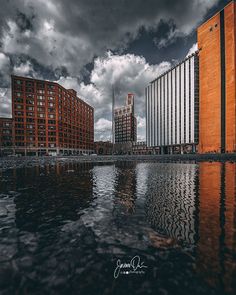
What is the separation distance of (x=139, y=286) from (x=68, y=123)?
117703mm

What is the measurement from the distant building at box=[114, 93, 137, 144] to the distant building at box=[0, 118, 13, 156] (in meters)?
126

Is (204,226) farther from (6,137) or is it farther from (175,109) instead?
(6,137)

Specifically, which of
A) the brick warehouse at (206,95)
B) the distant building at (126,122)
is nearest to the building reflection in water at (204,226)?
the brick warehouse at (206,95)

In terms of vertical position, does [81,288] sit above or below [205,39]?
below

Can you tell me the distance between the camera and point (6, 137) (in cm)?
9412

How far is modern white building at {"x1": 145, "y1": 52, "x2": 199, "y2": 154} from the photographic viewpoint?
287 ft

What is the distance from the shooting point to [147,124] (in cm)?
13138

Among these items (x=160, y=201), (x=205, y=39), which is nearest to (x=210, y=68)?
(x=205, y=39)

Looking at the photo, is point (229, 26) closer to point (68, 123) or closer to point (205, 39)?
point (205, 39)

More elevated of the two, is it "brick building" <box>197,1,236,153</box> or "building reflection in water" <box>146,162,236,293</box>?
"brick building" <box>197,1,236,153</box>

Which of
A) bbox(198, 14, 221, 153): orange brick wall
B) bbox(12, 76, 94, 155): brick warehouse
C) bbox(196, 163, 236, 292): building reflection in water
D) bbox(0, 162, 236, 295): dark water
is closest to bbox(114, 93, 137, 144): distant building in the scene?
bbox(12, 76, 94, 155): brick warehouse

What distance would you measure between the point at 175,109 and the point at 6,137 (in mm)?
116567

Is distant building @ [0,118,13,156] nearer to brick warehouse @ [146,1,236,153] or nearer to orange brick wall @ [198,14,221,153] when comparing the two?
brick warehouse @ [146,1,236,153]

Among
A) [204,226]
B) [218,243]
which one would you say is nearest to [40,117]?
[204,226]
